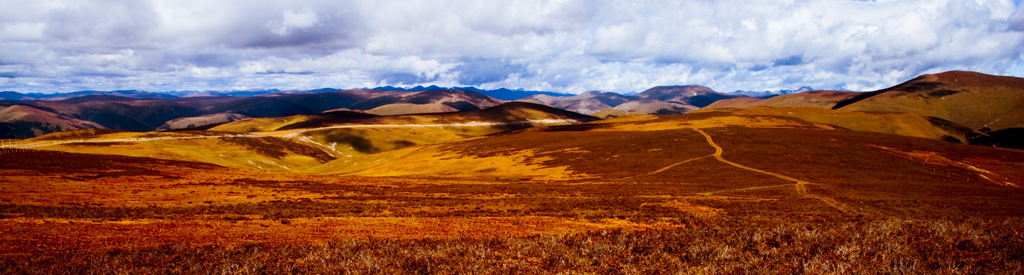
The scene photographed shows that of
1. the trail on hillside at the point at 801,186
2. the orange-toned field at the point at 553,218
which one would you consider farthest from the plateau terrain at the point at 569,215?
the trail on hillside at the point at 801,186

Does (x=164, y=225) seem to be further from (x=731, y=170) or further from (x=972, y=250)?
(x=731, y=170)

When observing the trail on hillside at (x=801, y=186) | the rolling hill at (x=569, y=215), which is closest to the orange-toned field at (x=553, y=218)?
the rolling hill at (x=569, y=215)

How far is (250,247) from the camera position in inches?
601

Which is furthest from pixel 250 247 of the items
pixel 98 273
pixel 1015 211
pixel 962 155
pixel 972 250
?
pixel 962 155

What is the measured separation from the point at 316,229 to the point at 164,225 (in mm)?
6540

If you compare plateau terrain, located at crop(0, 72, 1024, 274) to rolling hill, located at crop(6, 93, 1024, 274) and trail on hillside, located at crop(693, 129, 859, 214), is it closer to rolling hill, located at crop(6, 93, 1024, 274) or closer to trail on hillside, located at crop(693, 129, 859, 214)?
rolling hill, located at crop(6, 93, 1024, 274)

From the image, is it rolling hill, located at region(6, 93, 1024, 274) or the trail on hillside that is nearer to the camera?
rolling hill, located at region(6, 93, 1024, 274)

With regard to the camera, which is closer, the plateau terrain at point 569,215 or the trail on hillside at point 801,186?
the plateau terrain at point 569,215

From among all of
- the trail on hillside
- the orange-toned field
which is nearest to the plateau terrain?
the orange-toned field

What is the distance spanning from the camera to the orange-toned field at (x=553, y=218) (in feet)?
41.1

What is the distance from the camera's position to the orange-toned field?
41.1 feet

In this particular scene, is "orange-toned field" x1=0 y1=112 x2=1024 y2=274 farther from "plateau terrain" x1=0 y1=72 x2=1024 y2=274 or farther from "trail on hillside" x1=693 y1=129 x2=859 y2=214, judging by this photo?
"trail on hillside" x1=693 y1=129 x2=859 y2=214

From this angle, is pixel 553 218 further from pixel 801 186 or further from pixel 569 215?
pixel 801 186

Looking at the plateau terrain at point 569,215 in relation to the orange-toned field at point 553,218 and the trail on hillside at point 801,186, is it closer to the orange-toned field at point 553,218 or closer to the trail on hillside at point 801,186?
the orange-toned field at point 553,218
